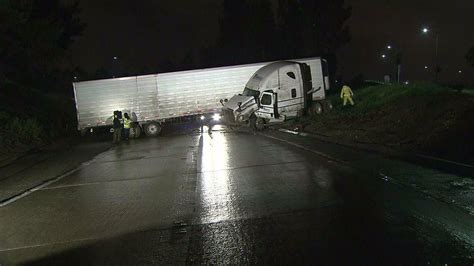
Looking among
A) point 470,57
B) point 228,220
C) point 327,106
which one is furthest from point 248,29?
point 228,220

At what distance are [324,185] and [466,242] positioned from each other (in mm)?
4045

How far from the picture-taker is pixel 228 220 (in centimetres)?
754

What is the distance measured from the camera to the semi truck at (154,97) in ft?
87.4

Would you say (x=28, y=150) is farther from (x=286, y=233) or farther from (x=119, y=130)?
(x=286, y=233)

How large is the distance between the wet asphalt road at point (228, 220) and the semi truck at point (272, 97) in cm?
1212

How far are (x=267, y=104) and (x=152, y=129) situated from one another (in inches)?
276

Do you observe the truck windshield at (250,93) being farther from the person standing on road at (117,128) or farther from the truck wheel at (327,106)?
the person standing on road at (117,128)

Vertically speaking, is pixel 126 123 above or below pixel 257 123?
above

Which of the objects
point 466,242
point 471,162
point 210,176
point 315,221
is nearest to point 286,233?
point 315,221

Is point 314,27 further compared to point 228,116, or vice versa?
point 314,27

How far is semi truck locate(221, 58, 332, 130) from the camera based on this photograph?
25.0 metres

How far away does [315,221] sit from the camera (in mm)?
7113

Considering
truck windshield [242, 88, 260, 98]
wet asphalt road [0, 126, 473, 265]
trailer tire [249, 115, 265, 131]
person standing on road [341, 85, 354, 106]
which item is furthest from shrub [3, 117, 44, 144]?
person standing on road [341, 85, 354, 106]

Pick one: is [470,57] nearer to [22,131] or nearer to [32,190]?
[22,131]
